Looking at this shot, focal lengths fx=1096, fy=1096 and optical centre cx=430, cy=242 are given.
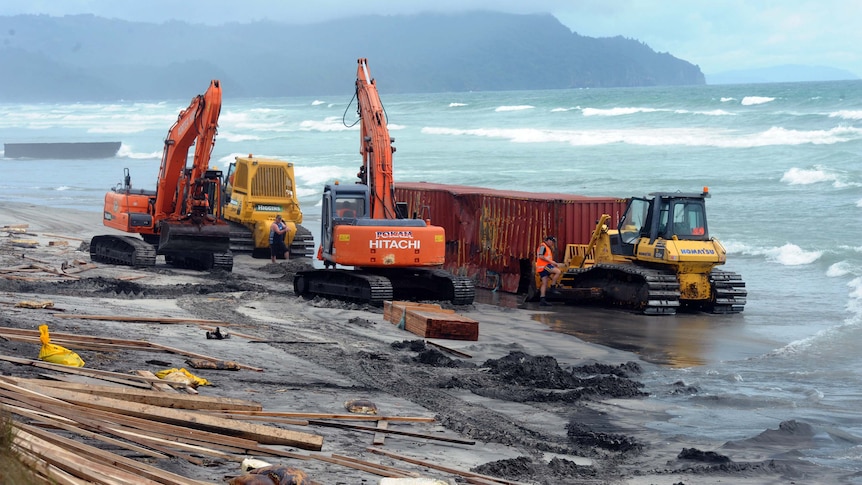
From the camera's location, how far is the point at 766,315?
20328mm

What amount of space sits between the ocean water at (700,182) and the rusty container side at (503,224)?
75.8 inches

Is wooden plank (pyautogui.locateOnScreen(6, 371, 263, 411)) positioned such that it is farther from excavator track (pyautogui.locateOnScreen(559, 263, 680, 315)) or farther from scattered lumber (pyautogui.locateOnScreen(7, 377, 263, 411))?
excavator track (pyautogui.locateOnScreen(559, 263, 680, 315))

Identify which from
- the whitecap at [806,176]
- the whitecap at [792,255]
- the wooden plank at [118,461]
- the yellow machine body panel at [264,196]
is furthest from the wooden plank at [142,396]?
the whitecap at [806,176]

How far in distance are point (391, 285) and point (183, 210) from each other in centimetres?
599

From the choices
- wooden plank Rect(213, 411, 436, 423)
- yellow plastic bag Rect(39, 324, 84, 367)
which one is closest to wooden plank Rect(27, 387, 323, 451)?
wooden plank Rect(213, 411, 436, 423)

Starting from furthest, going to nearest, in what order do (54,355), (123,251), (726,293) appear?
(123,251)
(726,293)
(54,355)

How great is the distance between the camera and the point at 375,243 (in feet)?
62.5

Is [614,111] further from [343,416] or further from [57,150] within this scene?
[343,416]

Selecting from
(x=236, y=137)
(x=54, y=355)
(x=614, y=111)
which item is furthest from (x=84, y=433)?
(x=236, y=137)

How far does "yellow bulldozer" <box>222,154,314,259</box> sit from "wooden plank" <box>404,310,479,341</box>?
10076 mm

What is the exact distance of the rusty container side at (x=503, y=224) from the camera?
22391mm

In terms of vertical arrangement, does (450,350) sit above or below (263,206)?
below

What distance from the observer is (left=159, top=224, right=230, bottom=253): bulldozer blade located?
74.7ft

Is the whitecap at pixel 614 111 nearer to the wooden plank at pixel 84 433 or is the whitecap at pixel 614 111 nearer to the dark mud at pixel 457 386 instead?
the dark mud at pixel 457 386
